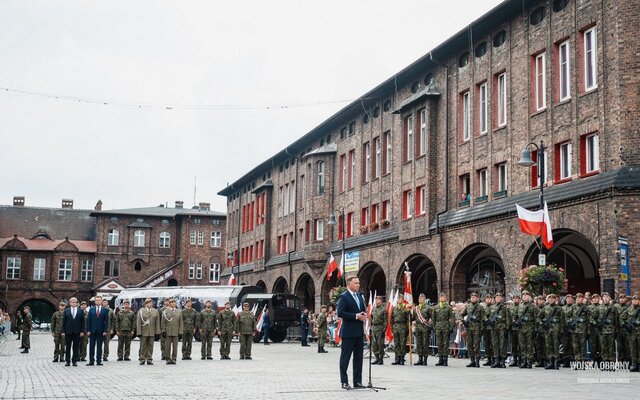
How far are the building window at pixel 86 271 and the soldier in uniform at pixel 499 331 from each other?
70.6m

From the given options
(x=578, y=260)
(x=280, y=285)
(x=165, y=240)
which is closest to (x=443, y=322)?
(x=578, y=260)

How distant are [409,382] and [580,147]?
13414mm

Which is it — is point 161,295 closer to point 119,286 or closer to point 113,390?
point 119,286

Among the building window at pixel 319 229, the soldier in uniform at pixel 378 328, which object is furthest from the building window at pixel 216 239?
the soldier in uniform at pixel 378 328

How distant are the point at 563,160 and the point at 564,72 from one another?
290 cm

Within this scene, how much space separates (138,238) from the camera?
8844cm

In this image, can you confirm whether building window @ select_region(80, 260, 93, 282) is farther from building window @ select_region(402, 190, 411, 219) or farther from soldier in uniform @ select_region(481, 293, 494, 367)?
soldier in uniform @ select_region(481, 293, 494, 367)

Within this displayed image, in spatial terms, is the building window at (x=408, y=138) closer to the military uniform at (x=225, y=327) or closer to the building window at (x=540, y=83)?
the building window at (x=540, y=83)

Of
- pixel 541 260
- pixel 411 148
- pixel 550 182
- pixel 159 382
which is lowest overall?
pixel 159 382

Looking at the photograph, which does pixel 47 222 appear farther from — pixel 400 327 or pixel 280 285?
pixel 400 327

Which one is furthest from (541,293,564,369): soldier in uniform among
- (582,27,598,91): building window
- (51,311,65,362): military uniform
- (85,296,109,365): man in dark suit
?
(51,311,65,362): military uniform

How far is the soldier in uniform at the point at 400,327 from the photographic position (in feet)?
73.9

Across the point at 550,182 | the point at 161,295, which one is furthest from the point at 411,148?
the point at 161,295

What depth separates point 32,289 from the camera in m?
84.1
